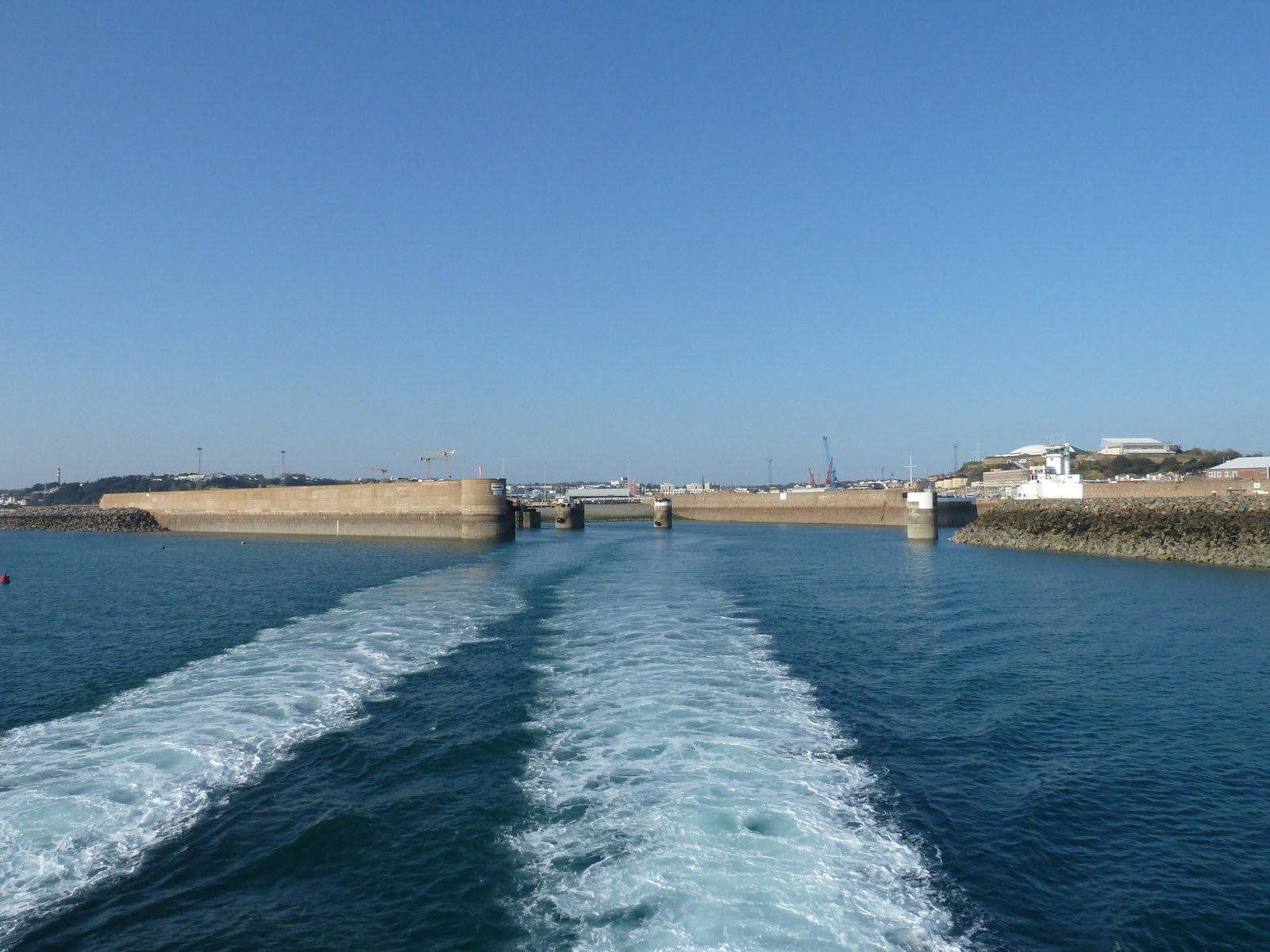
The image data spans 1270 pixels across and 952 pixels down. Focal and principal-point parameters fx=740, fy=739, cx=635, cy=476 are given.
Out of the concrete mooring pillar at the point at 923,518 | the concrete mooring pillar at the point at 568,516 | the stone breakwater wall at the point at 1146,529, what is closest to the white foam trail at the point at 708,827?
the stone breakwater wall at the point at 1146,529

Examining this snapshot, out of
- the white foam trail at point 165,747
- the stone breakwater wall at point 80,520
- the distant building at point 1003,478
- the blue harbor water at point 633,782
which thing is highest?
the distant building at point 1003,478

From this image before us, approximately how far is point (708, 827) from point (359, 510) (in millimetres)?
59196

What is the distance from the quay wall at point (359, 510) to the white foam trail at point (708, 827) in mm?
42533

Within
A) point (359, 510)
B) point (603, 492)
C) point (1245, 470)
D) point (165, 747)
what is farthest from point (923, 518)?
point (603, 492)

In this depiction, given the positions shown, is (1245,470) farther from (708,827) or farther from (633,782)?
(708,827)

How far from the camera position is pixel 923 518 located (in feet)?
176

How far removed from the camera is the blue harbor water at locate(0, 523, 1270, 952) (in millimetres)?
6355

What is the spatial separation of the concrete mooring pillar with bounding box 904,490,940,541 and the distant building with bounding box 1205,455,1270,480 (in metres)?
30.5

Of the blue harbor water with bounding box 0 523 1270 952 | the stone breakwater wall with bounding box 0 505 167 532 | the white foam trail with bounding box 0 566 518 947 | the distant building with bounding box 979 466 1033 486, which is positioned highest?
the distant building with bounding box 979 466 1033 486

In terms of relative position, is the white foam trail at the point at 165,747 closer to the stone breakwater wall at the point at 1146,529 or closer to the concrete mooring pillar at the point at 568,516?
the stone breakwater wall at the point at 1146,529

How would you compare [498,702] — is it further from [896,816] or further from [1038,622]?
[1038,622]

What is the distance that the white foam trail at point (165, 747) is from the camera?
7125 mm

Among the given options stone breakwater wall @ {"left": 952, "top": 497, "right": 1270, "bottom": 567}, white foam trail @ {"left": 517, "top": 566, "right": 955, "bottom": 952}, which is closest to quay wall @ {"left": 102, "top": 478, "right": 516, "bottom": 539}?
stone breakwater wall @ {"left": 952, "top": 497, "right": 1270, "bottom": 567}

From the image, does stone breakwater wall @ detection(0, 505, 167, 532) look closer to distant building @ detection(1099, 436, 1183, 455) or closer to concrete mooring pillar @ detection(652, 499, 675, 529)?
concrete mooring pillar @ detection(652, 499, 675, 529)
